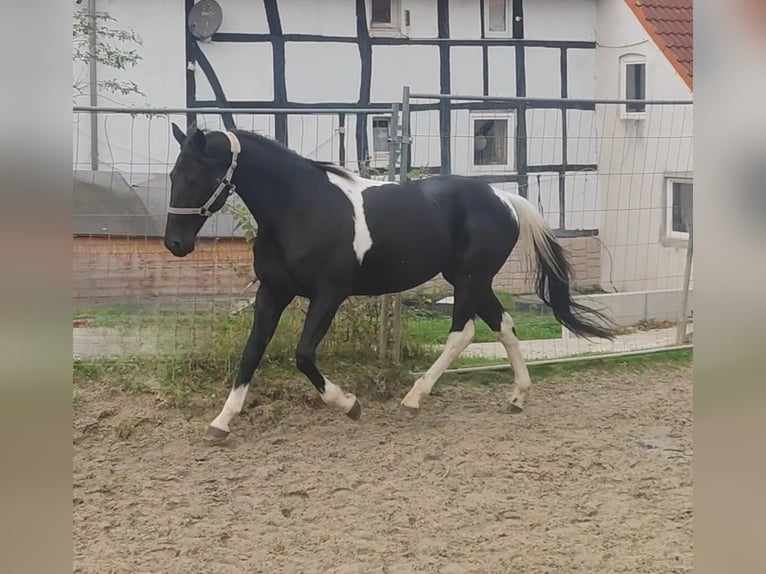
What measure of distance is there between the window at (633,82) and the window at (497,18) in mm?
1110

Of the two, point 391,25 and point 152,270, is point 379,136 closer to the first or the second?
point 391,25

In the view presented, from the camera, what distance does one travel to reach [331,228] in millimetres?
3832

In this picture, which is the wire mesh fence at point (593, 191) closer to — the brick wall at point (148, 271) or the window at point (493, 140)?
the window at point (493, 140)

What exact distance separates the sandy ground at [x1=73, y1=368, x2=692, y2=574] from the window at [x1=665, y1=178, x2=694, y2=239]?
2567 millimetres

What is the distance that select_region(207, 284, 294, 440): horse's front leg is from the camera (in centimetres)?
380

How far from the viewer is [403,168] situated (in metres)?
4.66

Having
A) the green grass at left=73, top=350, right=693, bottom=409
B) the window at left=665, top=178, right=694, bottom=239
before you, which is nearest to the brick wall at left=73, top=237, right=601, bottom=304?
the green grass at left=73, top=350, right=693, bottom=409

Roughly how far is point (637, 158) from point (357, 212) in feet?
15.0

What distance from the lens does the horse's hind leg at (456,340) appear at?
13.6 ft

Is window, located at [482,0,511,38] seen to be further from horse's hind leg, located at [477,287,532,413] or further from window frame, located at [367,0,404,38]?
horse's hind leg, located at [477,287,532,413]
